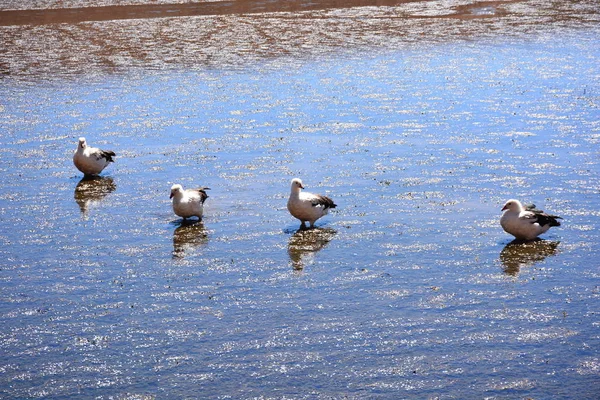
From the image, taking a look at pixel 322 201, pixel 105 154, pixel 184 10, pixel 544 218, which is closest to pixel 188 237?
pixel 322 201

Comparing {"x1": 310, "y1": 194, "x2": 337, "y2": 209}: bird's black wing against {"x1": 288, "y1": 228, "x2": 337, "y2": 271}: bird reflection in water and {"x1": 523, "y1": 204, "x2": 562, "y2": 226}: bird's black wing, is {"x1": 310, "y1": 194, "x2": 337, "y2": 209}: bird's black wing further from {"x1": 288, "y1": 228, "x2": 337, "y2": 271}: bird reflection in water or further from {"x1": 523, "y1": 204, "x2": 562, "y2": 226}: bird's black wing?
{"x1": 523, "y1": 204, "x2": 562, "y2": 226}: bird's black wing

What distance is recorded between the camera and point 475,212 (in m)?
18.5

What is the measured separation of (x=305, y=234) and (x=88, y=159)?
21.6ft

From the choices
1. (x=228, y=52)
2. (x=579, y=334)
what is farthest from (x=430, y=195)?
(x=228, y=52)

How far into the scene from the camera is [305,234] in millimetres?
17828

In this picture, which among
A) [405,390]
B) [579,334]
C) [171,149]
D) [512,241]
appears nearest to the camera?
[405,390]

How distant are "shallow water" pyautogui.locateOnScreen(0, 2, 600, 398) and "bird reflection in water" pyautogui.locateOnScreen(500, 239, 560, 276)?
0.05m

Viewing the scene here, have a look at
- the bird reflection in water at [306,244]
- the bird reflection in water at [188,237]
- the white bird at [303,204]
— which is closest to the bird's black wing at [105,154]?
the bird reflection in water at [188,237]

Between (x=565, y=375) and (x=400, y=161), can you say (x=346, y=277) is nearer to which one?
(x=565, y=375)

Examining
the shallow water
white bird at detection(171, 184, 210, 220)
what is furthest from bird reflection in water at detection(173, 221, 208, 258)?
white bird at detection(171, 184, 210, 220)

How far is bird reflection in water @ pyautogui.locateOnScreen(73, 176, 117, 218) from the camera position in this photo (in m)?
20.1

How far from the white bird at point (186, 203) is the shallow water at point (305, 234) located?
36 centimetres

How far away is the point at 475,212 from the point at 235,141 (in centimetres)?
837

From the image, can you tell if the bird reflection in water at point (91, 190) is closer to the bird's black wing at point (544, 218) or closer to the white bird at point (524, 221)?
the white bird at point (524, 221)
